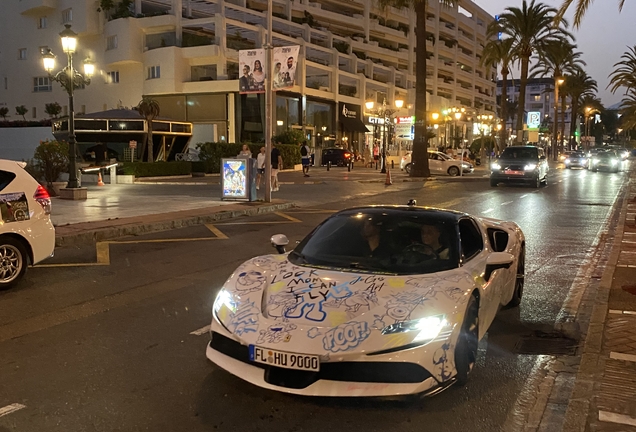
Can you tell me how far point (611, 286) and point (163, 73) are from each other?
4298 cm

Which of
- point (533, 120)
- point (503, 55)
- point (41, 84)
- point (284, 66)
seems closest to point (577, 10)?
point (284, 66)

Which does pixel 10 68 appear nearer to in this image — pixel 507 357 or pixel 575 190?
pixel 575 190

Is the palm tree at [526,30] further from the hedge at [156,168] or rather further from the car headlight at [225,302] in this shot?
the car headlight at [225,302]

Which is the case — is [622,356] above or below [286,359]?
below

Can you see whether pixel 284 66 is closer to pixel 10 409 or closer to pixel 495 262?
pixel 495 262

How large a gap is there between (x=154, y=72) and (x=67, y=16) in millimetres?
9530

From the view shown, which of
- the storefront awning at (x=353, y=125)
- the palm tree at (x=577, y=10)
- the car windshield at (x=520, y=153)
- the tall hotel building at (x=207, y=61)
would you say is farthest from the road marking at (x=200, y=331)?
the storefront awning at (x=353, y=125)

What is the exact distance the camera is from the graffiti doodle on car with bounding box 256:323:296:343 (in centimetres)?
406

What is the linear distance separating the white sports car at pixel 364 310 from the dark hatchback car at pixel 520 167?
2344cm

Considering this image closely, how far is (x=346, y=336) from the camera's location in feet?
13.3

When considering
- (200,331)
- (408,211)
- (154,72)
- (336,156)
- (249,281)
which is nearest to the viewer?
(249,281)

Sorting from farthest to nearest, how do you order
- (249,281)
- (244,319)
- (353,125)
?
(353,125)
(249,281)
(244,319)

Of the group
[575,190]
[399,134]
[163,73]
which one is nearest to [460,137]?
[399,134]

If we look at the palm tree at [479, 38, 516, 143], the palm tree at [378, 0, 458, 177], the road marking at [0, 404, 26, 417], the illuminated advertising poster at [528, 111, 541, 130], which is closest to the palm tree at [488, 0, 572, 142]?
the palm tree at [479, 38, 516, 143]
